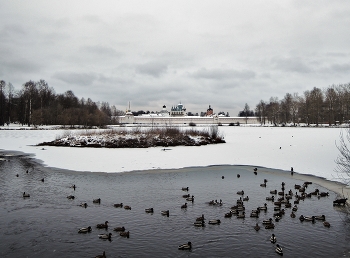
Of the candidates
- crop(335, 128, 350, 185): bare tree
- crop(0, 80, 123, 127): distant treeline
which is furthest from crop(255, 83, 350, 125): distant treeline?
crop(335, 128, 350, 185): bare tree

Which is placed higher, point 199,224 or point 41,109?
point 41,109

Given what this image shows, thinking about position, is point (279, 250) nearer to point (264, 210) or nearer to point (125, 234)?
point (264, 210)

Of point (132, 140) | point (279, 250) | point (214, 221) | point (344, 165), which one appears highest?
point (132, 140)

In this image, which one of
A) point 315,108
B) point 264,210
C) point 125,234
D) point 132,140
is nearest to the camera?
point 125,234

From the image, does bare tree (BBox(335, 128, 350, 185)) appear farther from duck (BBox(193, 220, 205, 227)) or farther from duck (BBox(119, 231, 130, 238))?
duck (BBox(119, 231, 130, 238))

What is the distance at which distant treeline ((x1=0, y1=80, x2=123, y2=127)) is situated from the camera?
74.1 meters

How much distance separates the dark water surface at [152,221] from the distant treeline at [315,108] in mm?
81026

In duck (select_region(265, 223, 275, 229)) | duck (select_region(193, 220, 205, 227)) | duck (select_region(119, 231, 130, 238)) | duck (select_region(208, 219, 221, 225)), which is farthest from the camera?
duck (select_region(208, 219, 221, 225))

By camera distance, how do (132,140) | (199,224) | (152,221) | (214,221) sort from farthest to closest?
(132,140) < (152,221) < (214,221) < (199,224)

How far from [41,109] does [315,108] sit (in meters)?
78.0

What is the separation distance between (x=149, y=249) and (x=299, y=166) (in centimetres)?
1421

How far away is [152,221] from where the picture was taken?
9508 millimetres

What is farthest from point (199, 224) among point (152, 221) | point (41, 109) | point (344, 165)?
point (41, 109)

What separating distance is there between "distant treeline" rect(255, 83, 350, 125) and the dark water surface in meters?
81.0
